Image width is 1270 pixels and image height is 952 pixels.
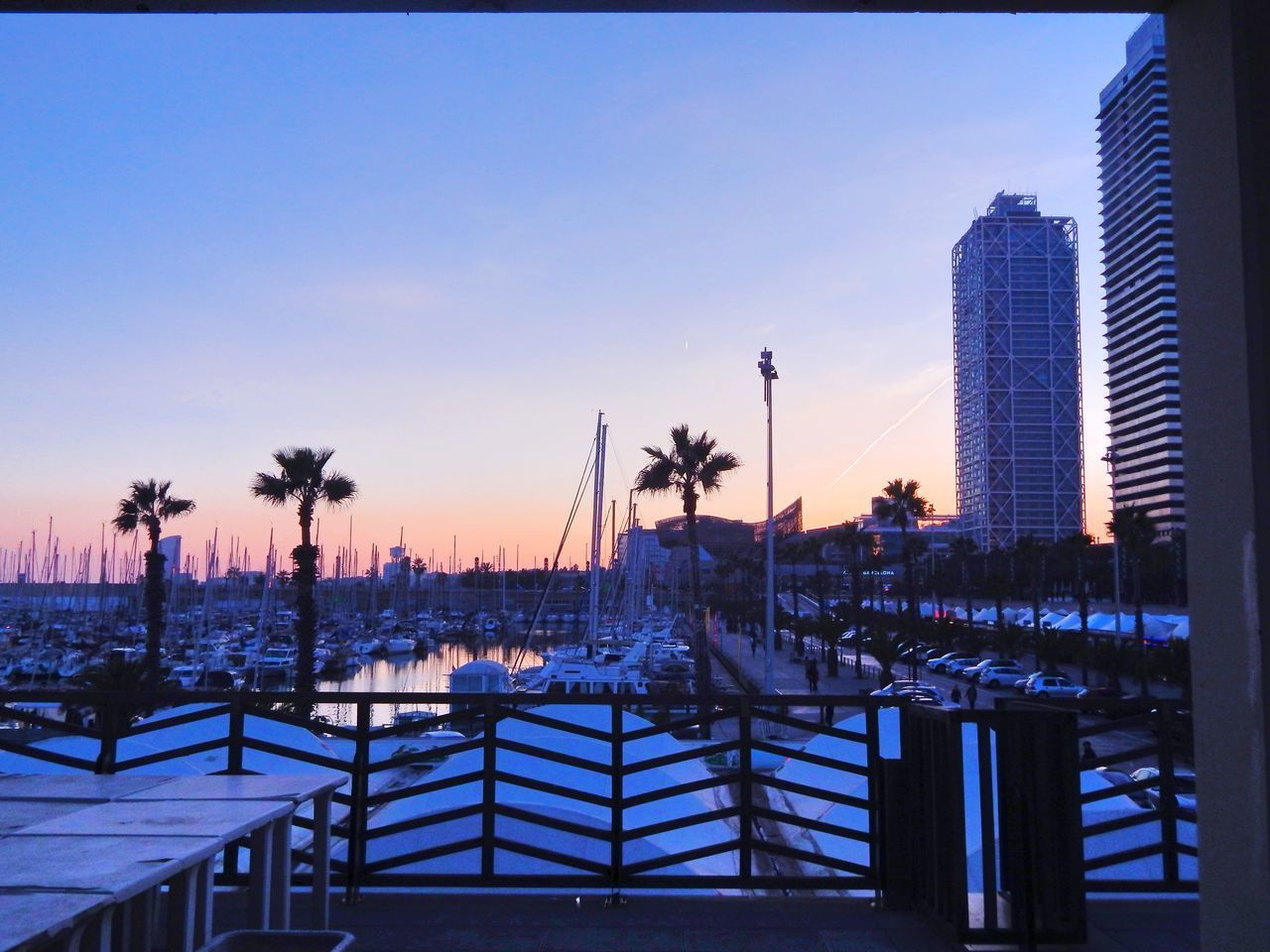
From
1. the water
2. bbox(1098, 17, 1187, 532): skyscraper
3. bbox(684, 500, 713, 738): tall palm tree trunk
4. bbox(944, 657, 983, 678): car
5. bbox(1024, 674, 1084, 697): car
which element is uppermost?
bbox(1098, 17, 1187, 532): skyscraper

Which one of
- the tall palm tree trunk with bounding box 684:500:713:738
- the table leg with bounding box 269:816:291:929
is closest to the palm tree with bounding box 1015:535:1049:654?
the tall palm tree trunk with bounding box 684:500:713:738

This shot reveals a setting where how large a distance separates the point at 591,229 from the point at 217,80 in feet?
22.4

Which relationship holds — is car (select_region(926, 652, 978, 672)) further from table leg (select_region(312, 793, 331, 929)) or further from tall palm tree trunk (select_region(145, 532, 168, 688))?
table leg (select_region(312, 793, 331, 929))

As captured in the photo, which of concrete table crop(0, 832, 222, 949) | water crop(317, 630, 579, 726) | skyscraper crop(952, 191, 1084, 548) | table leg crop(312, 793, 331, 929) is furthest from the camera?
skyscraper crop(952, 191, 1084, 548)

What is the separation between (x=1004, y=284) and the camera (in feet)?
369

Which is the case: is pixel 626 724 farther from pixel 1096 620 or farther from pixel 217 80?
pixel 1096 620

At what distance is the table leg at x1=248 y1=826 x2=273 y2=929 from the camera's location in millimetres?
3365

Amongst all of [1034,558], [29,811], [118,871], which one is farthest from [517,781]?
[1034,558]

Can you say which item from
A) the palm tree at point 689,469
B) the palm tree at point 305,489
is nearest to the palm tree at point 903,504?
the palm tree at point 689,469

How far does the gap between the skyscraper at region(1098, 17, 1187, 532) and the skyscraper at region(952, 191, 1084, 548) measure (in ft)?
174

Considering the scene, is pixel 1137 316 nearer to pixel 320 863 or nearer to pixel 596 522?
pixel 596 522

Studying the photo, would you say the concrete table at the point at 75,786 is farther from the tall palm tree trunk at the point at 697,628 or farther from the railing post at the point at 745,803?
the tall palm tree trunk at the point at 697,628

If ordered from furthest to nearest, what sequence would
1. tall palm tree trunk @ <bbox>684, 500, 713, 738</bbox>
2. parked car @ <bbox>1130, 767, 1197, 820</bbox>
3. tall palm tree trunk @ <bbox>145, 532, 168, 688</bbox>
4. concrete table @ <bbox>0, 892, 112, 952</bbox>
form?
tall palm tree trunk @ <bbox>145, 532, 168, 688</bbox> < tall palm tree trunk @ <bbox>684, 500, 713, 738</bbox> < parked car @ <bbox>1130, 767, 1197, 820</bbox> < concrete table @ <bbox>0, 892, 112, 952</bbox>

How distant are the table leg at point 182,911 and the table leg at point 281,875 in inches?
17.4
